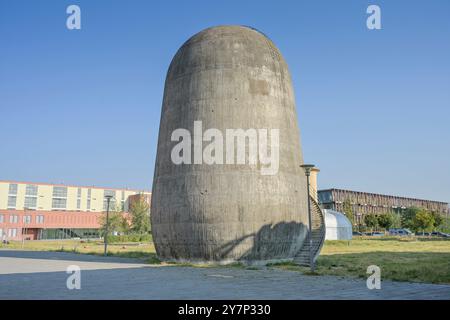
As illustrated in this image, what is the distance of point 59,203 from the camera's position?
11019 centimetres

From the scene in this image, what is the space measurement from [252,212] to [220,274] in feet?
17.0

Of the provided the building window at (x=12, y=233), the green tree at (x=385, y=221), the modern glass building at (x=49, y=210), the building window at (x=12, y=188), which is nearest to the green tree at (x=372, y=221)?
the green tree at (x=385, y=221)

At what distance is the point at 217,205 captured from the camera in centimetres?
2212

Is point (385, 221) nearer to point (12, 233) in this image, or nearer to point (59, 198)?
point (12, 233)

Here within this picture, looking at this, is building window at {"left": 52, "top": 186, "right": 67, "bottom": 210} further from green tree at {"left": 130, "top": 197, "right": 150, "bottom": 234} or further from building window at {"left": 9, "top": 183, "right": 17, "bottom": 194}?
green tree at {"left": 130, "top": 197, "right": 150, "bottom": 234}

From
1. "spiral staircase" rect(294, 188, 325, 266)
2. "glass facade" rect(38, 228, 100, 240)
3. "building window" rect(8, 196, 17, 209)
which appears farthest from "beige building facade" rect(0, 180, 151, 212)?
"spiral staircase" rect(294, 188, 325, 266)

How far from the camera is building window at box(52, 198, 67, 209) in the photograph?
108875 mm

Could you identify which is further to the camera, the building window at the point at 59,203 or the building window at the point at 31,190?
the building window at the point at 59,203

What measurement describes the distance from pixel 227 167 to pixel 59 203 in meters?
100

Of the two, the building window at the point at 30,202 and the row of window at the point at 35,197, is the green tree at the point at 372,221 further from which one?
the building window at the point at 30,202

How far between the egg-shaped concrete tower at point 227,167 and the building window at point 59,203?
93887 millimetres

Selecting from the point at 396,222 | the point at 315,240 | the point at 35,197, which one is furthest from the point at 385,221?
the point at 35,197

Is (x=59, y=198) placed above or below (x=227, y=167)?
above

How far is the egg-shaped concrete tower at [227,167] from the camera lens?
873 inches
